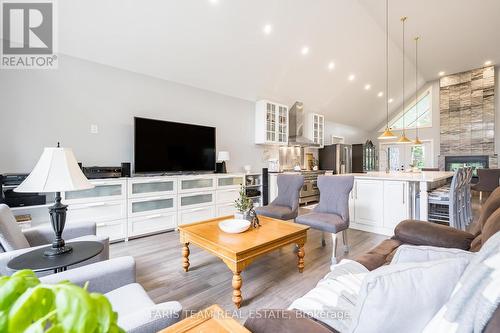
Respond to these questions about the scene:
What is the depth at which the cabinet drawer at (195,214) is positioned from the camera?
12.7ft

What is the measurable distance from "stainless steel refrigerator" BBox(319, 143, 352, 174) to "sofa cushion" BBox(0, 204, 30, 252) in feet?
23.5

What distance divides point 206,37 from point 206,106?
134 centimetres

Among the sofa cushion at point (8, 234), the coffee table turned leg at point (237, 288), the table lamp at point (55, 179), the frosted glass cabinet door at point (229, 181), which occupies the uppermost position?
the table lamp at point (55, 179)

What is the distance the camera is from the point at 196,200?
4.07 meters

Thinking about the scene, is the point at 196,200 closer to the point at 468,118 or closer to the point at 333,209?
the point at 333,209

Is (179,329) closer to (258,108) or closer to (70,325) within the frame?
(70,325)

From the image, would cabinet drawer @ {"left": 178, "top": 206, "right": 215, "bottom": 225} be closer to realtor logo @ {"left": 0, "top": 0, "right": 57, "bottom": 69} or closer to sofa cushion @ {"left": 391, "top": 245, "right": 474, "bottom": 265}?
realtor logo @ {"left": 0, "top": 0, "right": 57, "bottom": 69}

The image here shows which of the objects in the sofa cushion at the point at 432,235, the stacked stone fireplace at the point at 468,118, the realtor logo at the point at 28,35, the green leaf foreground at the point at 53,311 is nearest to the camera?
the green leaf foreground at the point at 53,311

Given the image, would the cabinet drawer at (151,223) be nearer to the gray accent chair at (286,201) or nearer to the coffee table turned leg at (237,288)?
the gray accent chair at (286,201)

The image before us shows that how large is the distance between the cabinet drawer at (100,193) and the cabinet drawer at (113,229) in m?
0.35

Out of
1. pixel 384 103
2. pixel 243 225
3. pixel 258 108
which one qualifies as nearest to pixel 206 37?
pixel 258 108

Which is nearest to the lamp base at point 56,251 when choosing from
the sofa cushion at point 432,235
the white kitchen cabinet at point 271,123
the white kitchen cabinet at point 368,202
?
the sofa cushion at point 432,235

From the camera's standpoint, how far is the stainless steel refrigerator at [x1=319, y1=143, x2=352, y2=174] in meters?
7.27

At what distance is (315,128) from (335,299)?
21.2 ft
